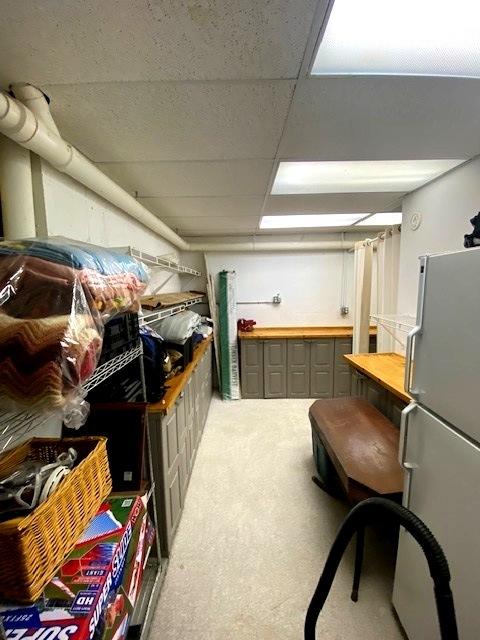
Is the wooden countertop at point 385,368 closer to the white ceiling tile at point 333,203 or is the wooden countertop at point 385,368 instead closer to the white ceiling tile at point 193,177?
the white ceiling tile at point 333,203

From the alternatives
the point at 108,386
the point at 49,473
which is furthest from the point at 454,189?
the point at 49,473

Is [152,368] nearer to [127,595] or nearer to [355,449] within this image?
[127,595]

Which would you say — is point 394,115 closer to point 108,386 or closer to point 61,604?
point 108,386

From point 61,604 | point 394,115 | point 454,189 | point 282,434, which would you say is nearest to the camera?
point 61,604

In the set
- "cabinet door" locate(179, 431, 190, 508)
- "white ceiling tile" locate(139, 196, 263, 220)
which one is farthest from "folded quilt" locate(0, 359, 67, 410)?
"white ceiling tile" locate(139, 196, 263, 220)

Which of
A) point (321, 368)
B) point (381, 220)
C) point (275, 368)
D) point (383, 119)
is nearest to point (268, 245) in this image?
point (381, 220)

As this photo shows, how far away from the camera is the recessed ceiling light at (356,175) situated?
6.12ft

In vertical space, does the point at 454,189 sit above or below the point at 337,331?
above

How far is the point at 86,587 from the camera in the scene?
2.53ft

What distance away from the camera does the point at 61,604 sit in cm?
72

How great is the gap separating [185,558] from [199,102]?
2.34 meters

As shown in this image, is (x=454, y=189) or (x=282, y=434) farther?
(x=282, y=434)

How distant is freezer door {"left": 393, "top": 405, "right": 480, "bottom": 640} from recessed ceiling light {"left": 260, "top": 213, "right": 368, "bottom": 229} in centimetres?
253

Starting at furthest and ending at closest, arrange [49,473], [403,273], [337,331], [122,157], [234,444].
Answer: [337,331], [234,444], [403,273], [122,157], [49,473]
